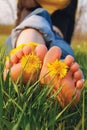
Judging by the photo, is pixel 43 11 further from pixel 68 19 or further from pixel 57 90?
pixel 57 90

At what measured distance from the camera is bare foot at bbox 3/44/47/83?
81cm

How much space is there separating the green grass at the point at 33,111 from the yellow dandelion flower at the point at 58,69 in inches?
1.5

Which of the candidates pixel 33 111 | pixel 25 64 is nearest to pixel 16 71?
pixel 25 64

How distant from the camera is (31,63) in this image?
810mm

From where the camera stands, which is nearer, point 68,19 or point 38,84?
point 38,84

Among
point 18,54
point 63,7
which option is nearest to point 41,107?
point 18,54

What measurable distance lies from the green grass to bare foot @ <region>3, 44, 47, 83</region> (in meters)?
0.02

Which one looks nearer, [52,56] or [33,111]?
[33,111]

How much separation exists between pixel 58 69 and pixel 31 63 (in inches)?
2.7

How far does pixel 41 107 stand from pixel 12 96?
0.23ft

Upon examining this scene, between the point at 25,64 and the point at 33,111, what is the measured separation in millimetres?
126

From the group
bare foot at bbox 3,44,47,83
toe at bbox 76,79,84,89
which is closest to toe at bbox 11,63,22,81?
bare foot at bbox 3,44,47,83

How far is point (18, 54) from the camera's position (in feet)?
2.76

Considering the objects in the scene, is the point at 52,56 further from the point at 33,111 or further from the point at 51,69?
the point at 33,111
